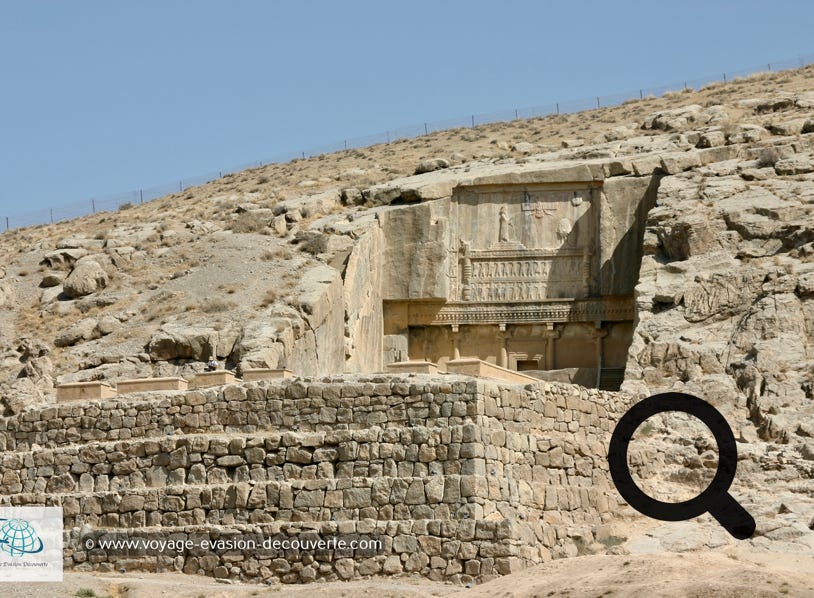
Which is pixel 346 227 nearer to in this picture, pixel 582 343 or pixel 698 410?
pixel 582 343

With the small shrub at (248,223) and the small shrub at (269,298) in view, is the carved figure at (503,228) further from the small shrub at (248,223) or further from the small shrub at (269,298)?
the small shrub at (269,298)

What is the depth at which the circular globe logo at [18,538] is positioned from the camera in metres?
26.1

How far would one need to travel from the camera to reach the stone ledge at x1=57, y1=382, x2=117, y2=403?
93.7ft

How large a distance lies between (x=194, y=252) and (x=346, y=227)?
3.39 metres

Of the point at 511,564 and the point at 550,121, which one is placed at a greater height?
the point at 550,121

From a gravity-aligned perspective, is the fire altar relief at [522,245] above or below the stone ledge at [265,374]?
above

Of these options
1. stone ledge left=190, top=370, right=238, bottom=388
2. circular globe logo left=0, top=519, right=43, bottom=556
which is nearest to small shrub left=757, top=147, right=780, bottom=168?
stone ledge left=190, top=370, right=238, bottom=388

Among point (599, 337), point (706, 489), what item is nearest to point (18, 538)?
point (706, 489)

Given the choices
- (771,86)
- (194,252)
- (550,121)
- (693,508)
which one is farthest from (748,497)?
(550,121)

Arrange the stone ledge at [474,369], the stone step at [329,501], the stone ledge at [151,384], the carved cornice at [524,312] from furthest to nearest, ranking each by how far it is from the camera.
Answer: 1. the carved cornice at [524,312]
2. the stone ledge at [151,384]
3. the stone ledge at [474,369]
4. the stone step at [329,501]

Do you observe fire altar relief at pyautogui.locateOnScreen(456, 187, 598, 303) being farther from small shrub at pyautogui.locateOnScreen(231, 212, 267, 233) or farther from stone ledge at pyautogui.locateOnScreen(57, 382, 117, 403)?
stone ledge at pyautogui.locateOnScreen(57, 382, 117, 403)

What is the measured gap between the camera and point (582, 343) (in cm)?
3694

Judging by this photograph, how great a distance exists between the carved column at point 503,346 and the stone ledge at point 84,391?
35.5ft

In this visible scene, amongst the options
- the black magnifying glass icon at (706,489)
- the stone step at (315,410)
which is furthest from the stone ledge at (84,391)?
the black magnifying glass icon at (706,489)
